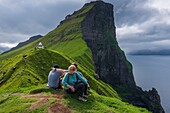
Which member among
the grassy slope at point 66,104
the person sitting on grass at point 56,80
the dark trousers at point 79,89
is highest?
the person sitting on grass at point 56,80

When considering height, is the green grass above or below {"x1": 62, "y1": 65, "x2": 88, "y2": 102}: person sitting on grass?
below

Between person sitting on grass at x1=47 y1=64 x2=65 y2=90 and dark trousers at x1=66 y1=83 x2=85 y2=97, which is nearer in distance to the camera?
dark trousers at x1=66 y1=83 x2=85 y2=97

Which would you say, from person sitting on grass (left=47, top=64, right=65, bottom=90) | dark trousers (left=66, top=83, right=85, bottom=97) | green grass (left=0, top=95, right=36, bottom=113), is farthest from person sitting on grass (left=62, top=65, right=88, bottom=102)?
green grass (left=0, top=95, right=36, bottom=113)

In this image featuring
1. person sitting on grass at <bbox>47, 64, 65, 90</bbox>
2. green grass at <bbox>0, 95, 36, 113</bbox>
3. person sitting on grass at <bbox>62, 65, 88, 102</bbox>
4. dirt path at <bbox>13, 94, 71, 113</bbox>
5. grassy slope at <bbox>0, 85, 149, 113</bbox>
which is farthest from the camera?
person sitting on grass at <bbox>47, 64, 65, 90</bbox>

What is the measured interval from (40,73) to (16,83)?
50.0 feet

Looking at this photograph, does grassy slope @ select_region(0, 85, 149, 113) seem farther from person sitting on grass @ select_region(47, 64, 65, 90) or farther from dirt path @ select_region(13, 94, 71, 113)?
person sitting on grass @ select_region(47, 64, 65, 90)

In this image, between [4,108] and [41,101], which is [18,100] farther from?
[41,101]

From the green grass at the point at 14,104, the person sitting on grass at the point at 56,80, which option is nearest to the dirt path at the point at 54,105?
the green grass at the point at 14,104

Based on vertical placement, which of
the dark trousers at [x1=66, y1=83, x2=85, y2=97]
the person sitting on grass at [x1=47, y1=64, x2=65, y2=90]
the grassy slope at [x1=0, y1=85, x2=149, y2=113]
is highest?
the person sitting on grass at [x1=47, y1=64, x2=65, y2=90]

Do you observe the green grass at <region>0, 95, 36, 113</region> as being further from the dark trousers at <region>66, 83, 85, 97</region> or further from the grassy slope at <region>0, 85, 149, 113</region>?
the dark trousers at <region>66, 83, 85, 97</region>

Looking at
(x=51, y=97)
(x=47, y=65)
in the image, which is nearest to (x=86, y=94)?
(x=51, y=97)

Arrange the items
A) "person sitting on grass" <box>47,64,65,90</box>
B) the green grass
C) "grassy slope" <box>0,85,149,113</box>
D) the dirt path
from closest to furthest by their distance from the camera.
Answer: the dirt path, "grassy slope" <box>0,85,149,113</box>, the green grass, "person sitting on grass" <box>47,64,65,90</box>

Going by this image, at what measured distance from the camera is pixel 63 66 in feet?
322

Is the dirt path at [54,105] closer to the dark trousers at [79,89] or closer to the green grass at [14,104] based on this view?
the green grass at [14,104]
